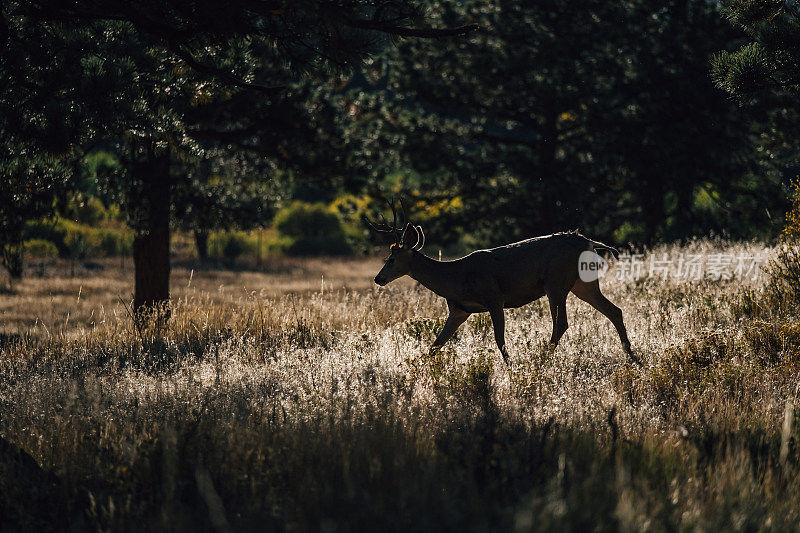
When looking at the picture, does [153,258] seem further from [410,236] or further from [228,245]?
[228,245]

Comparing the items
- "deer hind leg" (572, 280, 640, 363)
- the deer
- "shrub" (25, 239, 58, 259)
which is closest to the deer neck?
the deer

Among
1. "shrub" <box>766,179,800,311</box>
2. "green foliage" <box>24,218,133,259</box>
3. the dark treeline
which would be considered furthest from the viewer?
"green foliage" <box>24,218,133,259</box>

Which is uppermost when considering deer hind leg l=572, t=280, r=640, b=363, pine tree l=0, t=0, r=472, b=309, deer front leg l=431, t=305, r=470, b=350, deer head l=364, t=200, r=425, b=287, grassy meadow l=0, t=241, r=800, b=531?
pine tree l=0, t=0, r=472, b=309

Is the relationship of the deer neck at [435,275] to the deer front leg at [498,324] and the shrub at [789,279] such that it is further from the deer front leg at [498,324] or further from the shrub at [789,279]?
the shrub at [789,279]

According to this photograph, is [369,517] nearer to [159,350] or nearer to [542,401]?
[542,401]

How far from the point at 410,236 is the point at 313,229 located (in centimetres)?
2755

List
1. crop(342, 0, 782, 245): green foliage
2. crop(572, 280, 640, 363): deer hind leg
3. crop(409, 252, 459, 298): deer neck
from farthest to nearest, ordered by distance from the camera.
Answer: crop(342, 0, 782, 245): green foliage, crop(572, 280, 640, 363): deer hind leg, crop(409, 252, 459, 298): deer neck

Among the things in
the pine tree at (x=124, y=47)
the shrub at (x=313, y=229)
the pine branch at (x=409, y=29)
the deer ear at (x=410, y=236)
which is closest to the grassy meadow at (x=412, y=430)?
the deer ear at (x=410, y=236)

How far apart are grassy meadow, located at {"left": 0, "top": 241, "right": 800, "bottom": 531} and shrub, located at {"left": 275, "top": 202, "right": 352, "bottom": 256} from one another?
2366cm

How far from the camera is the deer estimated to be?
802cm

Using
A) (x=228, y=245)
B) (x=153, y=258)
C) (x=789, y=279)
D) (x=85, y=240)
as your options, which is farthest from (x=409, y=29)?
(x=85, y=240)

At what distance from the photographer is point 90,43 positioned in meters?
6.49

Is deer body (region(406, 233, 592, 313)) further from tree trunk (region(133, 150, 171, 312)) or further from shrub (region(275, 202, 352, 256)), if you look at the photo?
shrub (region(275, 202, 352, 256))

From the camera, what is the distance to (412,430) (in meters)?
5.38
